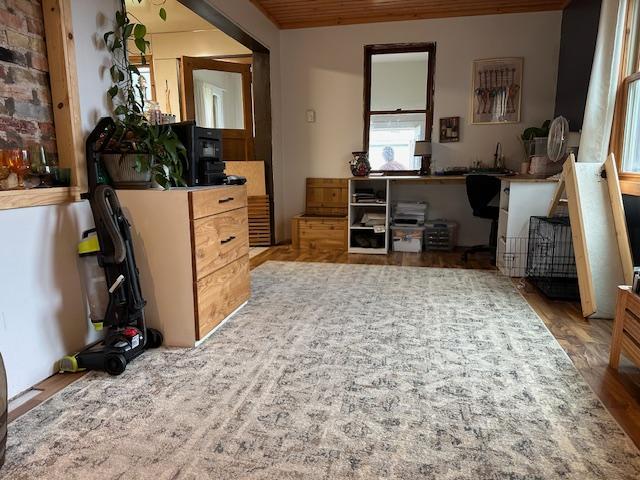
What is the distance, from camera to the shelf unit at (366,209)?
4480mm

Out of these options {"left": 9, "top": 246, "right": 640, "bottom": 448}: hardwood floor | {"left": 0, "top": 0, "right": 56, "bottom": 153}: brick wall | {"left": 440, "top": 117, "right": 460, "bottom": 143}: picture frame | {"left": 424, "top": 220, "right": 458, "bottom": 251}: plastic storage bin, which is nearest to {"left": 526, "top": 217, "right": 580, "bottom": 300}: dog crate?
{"left": 9, "top": 246, "right": 640, "bottom": 448}: hardwood floor

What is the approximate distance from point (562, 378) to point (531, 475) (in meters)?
0.72

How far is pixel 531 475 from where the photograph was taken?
1.24m

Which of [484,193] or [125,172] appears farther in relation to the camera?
[484,193]

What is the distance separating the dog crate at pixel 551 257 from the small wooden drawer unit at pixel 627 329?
1.13m

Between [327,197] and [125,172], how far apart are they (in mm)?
3162

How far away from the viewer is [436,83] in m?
4.67

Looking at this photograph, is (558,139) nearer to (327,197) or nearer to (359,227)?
(359,227)

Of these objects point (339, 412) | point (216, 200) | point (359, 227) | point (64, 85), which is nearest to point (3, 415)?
point (339, 412)

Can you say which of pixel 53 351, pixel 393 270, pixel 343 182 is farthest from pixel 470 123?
pixel 53 351

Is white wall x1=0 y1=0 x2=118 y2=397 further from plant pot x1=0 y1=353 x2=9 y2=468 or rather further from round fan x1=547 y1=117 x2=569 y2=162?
round fan x1=547 y1=117 x2=569 y2=162

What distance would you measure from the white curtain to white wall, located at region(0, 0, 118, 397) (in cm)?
314

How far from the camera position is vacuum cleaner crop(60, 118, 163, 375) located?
1.87 m

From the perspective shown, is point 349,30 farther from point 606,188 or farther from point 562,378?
point 562,378
